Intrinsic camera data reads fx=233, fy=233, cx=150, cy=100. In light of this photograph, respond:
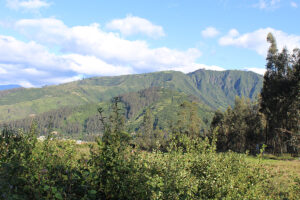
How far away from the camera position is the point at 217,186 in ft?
16.5

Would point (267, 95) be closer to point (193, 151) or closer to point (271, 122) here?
point (271, 122)

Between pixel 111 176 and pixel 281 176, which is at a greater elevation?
pixel 111 176

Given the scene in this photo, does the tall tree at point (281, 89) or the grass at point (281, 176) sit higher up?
the tall tree at point (281, 89)

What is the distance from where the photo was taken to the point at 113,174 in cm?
529

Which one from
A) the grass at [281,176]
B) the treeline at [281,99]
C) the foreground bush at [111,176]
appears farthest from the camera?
the treeline at [281,99]

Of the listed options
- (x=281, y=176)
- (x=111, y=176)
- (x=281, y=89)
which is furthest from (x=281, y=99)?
(x=111, y=176)

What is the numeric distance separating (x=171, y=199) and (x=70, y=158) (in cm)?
309

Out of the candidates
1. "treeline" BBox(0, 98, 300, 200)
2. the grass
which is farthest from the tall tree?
"treeline" BBox(0, 98, 300, 200)

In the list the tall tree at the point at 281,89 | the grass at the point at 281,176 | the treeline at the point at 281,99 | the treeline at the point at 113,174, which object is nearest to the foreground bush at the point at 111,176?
the treeline at the point at 113,174

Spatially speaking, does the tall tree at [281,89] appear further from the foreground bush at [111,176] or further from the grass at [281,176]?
the foreground bush at [111,176]

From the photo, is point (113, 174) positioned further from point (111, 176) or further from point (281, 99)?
point (281, 99)

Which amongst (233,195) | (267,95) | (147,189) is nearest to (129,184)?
(147,189)

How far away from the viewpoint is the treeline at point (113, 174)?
4.57 meters

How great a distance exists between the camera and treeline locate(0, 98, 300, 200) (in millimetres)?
4571
